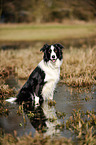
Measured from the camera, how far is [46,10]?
4134 cm

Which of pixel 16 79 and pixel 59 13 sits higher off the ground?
pixel 59 13

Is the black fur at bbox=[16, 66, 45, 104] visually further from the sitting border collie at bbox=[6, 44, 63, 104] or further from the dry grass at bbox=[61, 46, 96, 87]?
the dry grass at bbox=[61, 46, 96, 87]

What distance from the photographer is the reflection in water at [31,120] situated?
14.8 feet

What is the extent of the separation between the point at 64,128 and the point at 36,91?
160cm

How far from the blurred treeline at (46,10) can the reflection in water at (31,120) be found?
35.4 meters

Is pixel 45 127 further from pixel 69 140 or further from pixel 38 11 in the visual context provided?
pixel 38 11

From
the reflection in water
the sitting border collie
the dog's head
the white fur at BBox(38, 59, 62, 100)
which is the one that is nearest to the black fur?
the sitting border collie

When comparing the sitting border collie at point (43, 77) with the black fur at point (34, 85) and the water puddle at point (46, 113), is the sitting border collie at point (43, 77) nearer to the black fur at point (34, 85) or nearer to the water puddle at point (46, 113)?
the black fur at point (34, 85)

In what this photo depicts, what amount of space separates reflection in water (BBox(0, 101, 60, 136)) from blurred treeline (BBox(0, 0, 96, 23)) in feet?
116

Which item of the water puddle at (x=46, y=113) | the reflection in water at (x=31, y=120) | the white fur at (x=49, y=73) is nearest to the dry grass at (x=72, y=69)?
the water puddle at (x=46, y=113)

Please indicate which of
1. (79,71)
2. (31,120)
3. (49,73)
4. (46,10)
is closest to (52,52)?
(49,73)

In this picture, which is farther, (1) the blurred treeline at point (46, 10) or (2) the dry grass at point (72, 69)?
(1) the blurred treeline at point (46, 10)

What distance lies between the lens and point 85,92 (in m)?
7.26

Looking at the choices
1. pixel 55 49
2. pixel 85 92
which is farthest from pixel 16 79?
pixel 55 49
